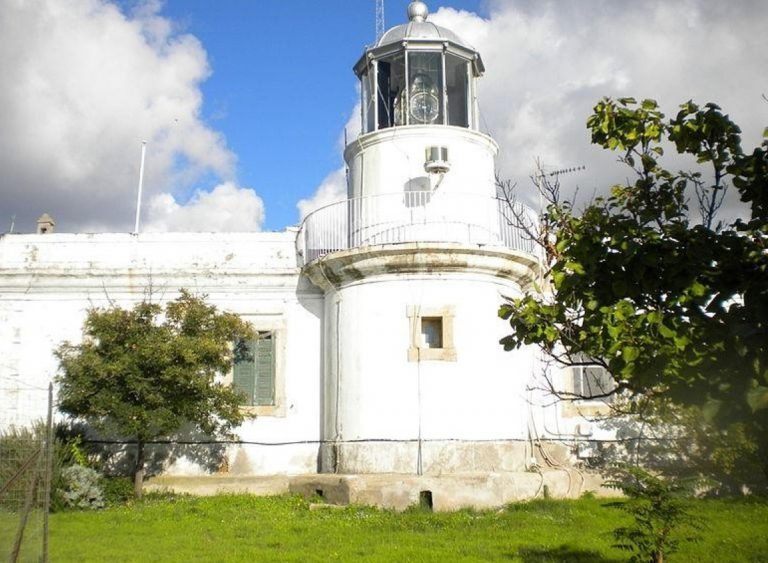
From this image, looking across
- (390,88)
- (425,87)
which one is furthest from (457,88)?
(390,88)

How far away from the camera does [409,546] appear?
9750 millimetres

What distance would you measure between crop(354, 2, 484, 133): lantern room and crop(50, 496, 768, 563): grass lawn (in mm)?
7469

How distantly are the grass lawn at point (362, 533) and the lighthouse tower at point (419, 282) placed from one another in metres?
1.65

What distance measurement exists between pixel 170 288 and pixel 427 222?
5131mm

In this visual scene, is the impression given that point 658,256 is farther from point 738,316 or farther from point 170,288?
point 170,288

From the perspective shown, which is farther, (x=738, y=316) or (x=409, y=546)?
(x=409, y=546)

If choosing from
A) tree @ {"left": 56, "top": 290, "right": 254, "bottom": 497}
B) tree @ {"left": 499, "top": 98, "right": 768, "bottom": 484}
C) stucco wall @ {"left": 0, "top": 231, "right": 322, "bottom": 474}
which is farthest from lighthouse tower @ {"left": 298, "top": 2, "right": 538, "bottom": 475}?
Answer: tree @ {"left": 499, "top": 98, "right": 768, "bottom": 484}

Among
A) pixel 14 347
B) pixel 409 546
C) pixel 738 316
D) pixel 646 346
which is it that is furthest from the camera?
pixel 14 347

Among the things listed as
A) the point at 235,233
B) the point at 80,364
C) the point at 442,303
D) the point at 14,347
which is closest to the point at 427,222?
the point at 442,303

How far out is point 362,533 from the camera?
10742mm

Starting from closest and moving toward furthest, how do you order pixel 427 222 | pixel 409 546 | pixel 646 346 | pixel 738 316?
pixel 738 316 < pixel 646 346 < pixel 409 546 < pixel 427 222

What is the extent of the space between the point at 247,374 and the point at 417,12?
26.6 feet

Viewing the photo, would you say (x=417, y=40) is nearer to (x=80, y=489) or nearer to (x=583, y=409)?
(x=583, y=409)

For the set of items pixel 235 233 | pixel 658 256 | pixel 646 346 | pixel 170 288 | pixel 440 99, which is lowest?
pixel 646 346
